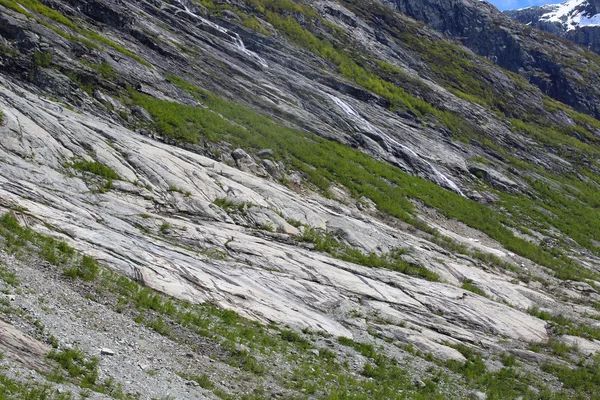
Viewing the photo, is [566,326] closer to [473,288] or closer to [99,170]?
[473,288]

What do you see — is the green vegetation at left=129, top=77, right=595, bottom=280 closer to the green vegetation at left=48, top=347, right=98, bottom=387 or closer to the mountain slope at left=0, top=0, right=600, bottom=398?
the mountain slope at left=0, top=0, right=600, bottom=398

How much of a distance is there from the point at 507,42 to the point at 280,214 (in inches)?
5890

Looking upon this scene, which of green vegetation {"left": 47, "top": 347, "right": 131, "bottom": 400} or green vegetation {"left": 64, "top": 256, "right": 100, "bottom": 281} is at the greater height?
green vegetation {"left": 47, "top": 347, "right": 131, "bottom": 400}

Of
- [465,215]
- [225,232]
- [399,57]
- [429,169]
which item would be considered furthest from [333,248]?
[399,57]

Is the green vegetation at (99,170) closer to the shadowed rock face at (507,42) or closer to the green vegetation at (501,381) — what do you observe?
the green vegetation at (501,381)

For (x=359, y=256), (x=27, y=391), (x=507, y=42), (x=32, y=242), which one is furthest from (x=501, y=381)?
(x=507, y=42)

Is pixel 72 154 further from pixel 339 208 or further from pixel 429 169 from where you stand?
pixel 429 169

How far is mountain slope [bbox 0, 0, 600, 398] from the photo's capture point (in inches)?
563

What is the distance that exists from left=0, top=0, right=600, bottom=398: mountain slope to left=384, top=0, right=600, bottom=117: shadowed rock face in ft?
242

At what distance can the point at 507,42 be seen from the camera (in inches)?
5768

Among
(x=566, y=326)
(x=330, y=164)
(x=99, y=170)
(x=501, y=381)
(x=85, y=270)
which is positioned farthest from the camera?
(x=330, y=164)

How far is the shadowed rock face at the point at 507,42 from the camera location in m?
124

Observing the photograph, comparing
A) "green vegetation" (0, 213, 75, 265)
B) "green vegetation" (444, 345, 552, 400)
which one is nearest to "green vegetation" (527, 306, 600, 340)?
"green vegetation" (444, 345, 552, 400)

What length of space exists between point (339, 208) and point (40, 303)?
20389 millimetres
